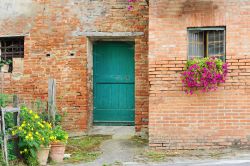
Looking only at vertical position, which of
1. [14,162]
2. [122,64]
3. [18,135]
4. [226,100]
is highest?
[122,64]

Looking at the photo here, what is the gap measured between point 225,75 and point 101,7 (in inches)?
160

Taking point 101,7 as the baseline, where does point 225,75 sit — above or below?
below

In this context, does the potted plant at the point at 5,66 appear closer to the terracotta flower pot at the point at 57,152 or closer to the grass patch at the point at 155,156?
the terracotta flower pot at the point at 57,152

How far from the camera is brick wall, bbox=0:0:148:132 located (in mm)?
11281

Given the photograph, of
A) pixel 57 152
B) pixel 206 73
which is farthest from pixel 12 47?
pixel 206 73

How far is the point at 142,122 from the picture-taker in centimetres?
1112

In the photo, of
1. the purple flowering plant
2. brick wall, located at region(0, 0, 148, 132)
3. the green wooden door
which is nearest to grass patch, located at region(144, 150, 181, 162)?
the purple flowering plant

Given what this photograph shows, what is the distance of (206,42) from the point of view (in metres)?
9.52

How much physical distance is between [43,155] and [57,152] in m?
0.37

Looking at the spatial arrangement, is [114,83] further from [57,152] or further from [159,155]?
[57,152]

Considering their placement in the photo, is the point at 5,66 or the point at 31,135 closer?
the point at 31,135

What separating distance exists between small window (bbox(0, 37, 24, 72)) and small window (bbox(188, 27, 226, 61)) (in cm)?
489

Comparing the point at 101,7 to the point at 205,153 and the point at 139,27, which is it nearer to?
the point at 139,27

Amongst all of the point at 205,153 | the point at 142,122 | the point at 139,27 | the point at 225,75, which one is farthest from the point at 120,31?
the point at 205,153
